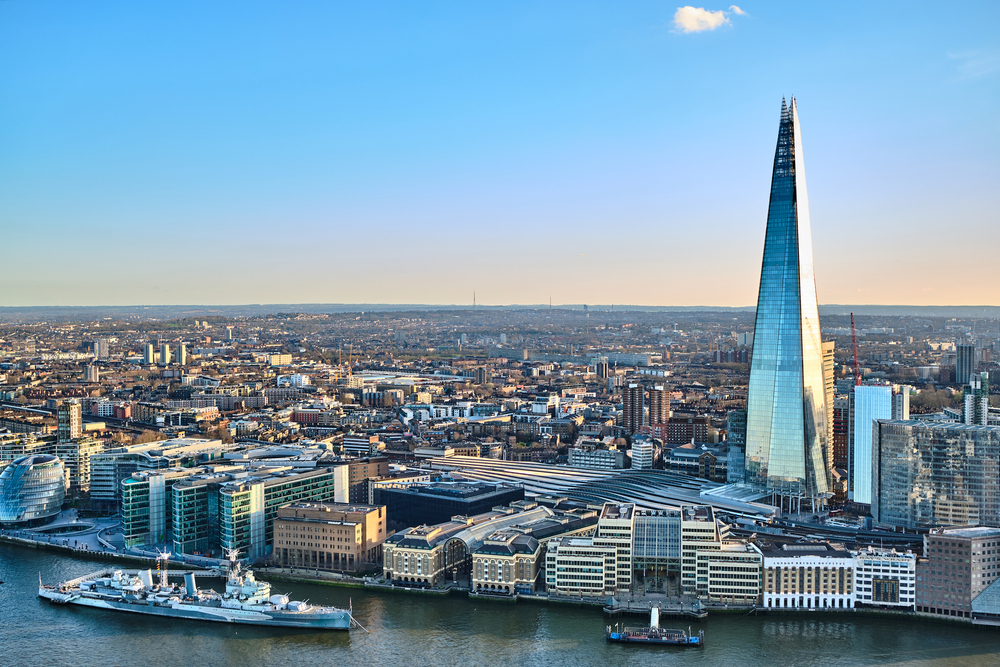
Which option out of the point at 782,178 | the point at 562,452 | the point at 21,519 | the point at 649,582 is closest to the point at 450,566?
the point at 649,582

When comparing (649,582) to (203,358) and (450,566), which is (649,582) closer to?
(450,566)

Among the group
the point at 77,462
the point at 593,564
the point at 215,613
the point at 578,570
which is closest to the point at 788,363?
the point at 593,564

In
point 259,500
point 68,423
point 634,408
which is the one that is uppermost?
point 68,423

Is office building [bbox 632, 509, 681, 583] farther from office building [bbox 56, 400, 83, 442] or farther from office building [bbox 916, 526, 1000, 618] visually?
office building [bbox 56, 400, 83, 442]

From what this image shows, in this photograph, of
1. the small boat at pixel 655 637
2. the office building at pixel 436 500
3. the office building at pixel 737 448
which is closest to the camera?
the small boat at pixel 655 637

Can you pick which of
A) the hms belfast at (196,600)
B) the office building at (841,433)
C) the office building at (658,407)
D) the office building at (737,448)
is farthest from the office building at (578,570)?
the office building at (658,407)

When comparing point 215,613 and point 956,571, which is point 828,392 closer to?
point 956,571

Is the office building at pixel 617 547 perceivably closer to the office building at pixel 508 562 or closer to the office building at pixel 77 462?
the office building at pixel 508 562
